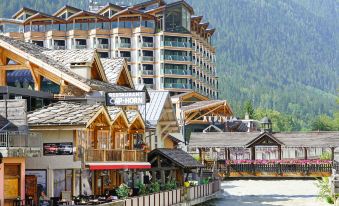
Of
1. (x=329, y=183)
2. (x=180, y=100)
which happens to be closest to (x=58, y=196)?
(x=329, y=183)

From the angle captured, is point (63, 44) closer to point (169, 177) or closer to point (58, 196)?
point (169, 177)

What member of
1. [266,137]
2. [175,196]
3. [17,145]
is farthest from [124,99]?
[266,137]

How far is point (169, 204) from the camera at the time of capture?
54000 mm

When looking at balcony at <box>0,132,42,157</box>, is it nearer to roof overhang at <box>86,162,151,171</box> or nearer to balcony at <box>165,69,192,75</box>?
roof overhang at <box>86,162,151,171</box>

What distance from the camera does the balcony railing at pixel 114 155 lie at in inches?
1938

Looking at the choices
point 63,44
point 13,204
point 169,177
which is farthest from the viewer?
point 63,44

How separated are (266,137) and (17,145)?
54.3 meters

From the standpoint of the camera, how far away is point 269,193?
75.2m

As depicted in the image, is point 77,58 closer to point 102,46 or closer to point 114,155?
point 114,155

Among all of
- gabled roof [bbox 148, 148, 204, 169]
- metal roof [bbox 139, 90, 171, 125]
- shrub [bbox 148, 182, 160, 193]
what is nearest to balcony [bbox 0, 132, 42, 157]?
shrub [bbox 148, 182, 160, 193]

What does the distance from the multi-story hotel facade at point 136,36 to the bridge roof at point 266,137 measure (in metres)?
55.7

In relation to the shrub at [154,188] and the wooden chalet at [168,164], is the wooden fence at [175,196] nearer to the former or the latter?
the shrub at [154,188]

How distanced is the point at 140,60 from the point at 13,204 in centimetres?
11358

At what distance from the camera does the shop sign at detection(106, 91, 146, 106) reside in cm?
5364
